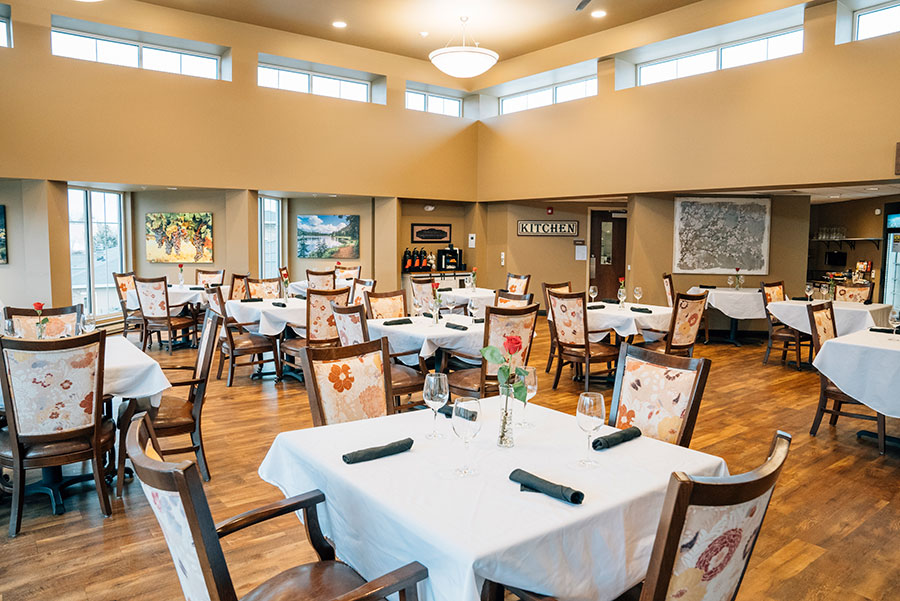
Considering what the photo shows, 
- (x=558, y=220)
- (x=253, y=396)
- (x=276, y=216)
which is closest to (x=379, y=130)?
(x=276, y=216)

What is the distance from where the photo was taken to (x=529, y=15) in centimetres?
930

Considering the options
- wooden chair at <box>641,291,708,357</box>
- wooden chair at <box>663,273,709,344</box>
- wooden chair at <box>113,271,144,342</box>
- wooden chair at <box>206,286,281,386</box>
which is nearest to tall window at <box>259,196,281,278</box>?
wooden chair at <box>113,271,144,342</box>

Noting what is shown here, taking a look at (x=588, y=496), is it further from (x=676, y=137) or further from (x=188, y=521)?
(x=676, y=137)

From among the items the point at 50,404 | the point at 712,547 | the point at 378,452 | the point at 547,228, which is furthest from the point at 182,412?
the point at 547,228

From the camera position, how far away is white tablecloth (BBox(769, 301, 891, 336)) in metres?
7.15

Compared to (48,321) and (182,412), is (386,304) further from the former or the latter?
(48,321)

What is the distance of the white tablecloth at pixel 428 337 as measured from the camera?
4.86 metres

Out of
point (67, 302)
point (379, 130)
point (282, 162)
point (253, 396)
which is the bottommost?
point (253, 396)

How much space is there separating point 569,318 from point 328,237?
750 cm

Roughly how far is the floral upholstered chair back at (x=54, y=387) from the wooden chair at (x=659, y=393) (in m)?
2.66

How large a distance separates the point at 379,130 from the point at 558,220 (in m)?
4.33

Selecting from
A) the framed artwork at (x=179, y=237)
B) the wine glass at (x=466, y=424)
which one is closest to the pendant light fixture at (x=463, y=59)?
the framed artwork at (x=179, y=237)

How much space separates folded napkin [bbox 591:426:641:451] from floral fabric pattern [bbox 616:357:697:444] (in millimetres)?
346

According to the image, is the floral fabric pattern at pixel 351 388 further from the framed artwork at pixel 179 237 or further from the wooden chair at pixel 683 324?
the framed artwork at pixel 179 237
